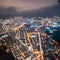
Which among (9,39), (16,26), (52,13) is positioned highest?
(52,13)

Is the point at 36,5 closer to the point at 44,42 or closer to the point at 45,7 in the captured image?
the point at 45,7

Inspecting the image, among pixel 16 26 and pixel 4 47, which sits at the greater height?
pixel 16 26

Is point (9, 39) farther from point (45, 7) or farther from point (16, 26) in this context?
point (45, 7)

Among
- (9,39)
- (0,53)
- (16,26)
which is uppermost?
(16,26)

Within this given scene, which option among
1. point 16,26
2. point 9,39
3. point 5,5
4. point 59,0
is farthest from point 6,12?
point 59,0

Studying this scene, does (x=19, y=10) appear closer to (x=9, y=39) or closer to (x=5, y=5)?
(x=5, y=5)

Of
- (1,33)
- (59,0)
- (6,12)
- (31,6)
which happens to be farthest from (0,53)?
(59,0)

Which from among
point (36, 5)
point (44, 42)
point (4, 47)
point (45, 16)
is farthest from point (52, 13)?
point (4, 47)

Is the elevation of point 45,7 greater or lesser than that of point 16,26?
greater
